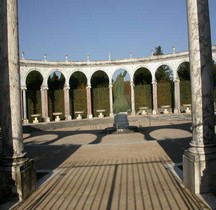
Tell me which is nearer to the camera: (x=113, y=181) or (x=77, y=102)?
(x=113, y=181)

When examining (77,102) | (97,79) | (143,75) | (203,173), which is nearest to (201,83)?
(203,173)

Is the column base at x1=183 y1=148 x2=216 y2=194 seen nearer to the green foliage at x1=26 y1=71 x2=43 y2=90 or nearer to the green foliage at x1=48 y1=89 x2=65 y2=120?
the green foliage at x1=48 y1=89 x2=65 y2=120

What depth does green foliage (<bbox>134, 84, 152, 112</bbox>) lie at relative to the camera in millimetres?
39344

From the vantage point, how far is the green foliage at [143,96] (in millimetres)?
39344

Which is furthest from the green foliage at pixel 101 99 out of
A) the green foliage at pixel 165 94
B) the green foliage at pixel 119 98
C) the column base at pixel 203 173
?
the column base at pixel 203 173

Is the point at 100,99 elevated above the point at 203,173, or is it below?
above

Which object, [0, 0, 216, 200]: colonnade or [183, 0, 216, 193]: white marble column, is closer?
[0, 0, 216, 200]: colonnade

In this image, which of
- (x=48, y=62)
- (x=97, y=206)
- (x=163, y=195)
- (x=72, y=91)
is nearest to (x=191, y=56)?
(x=163, y=195)

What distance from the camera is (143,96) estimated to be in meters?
39.3

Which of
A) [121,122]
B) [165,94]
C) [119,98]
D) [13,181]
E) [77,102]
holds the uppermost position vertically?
[165,94]

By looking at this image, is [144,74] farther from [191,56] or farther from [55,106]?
[191,56]

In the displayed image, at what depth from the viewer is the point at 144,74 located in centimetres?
4512

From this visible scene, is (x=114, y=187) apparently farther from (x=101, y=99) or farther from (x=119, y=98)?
(x=101, y=99)

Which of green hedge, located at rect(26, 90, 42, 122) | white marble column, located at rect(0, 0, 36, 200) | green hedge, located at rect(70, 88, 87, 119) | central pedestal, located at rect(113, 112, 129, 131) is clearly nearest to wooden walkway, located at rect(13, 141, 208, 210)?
white marble column, located at rect(0, 0, 36, 200)
